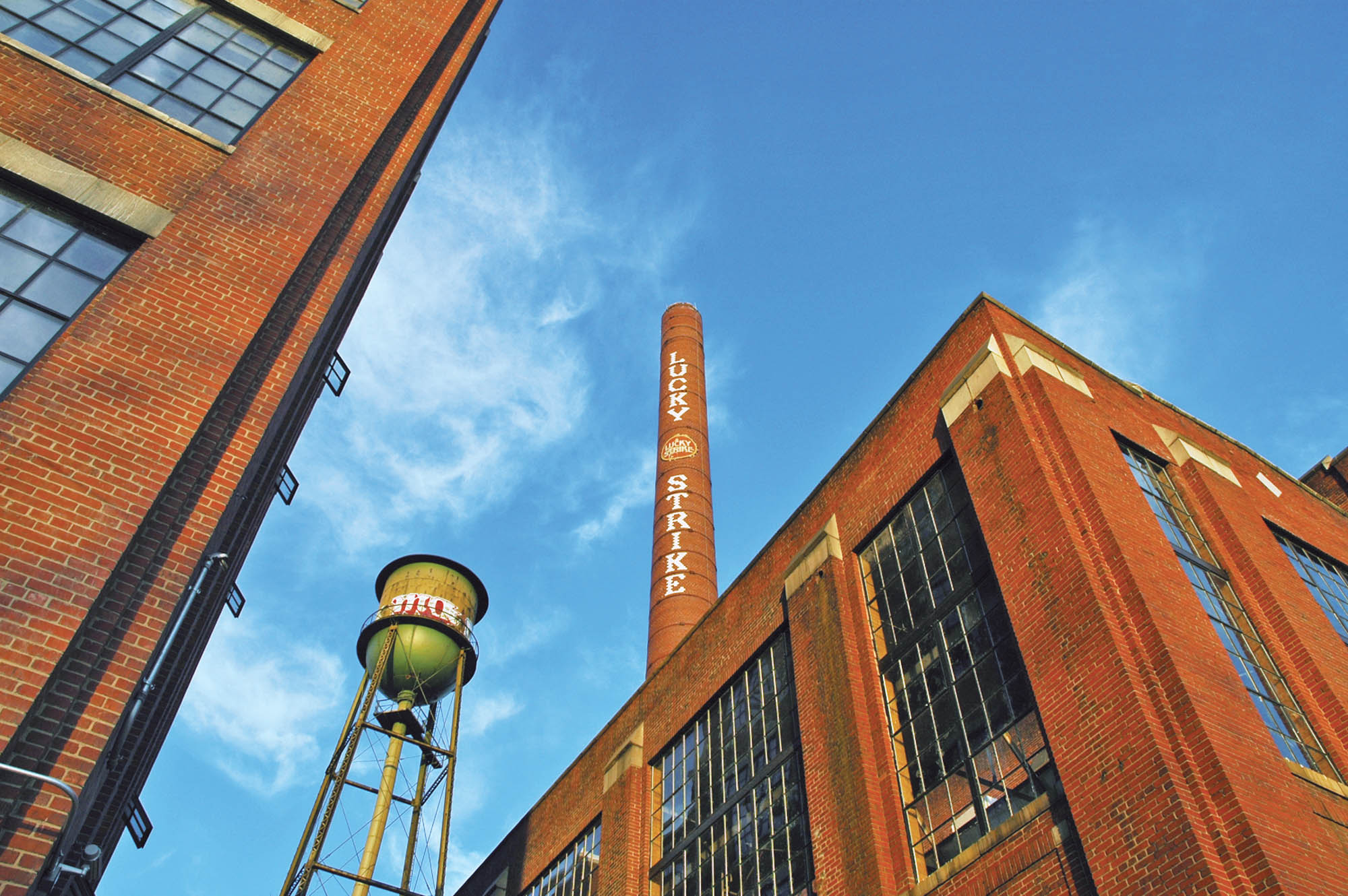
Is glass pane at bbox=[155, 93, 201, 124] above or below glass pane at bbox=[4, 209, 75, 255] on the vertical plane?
above

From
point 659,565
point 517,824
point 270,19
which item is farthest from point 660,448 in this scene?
point 270,19

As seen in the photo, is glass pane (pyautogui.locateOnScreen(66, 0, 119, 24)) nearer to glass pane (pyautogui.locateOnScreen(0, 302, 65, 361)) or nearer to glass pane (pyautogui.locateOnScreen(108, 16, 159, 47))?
glass pane (pyautogui.locateOnScreen(108, 16, 159, 47))

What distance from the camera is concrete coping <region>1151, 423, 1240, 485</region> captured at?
1277cm

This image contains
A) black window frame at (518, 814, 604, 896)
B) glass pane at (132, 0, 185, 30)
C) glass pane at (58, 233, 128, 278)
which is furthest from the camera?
black window frame at (518, 814, 604, 896)

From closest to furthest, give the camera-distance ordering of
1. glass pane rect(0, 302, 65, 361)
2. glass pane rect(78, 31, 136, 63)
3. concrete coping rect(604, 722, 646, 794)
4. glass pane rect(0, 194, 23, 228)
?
glass pane rect(0, 302, 65, 361), glass pane rect(0, 194, 23, 228), glass pane rect(78, 31, 136, 63), concrete coping rect(604, 722, 646, 794)

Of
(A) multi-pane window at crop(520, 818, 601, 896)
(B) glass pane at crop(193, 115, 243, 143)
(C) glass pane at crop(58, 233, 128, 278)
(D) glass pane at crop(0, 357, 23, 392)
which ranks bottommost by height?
(D) glass pane at crop(0, 357, 23, 392)

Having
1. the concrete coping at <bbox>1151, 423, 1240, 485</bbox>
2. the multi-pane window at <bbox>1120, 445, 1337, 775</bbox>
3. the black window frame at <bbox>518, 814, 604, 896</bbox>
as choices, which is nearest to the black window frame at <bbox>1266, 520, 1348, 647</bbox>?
the concrete coping at <bbox>1151, 423, 1240, 485</bbox>

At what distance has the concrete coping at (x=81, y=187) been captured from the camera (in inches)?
269

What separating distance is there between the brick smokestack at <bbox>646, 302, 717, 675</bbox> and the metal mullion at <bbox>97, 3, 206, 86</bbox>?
16264mm

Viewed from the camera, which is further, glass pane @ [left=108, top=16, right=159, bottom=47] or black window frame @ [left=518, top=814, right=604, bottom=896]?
black window frame @ [left=518, top=814, right=604, bottom=896]

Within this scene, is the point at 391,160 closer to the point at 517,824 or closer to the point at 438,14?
the point at 438,14

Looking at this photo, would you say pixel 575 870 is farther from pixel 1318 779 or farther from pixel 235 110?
Result: pixel 235 110

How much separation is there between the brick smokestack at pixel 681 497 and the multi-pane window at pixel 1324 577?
12.3 metres

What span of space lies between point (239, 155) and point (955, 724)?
8.96 m
